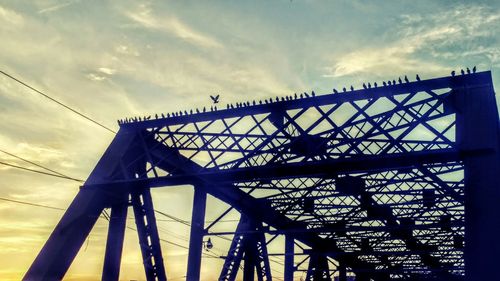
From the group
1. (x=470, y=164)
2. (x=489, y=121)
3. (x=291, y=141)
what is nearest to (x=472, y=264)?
(x=470, y=164)

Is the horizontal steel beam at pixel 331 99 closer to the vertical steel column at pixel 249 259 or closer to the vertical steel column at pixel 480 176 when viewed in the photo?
the vertical steel column at pixel 480 176

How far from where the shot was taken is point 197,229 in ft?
46.8

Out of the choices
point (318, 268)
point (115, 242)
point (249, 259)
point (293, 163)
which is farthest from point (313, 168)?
point (318, 268)

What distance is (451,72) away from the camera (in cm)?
1116

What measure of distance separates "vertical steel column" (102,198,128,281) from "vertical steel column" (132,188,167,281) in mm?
475

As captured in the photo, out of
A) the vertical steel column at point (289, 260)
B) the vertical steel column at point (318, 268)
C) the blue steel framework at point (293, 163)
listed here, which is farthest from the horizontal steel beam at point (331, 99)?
the vertical steel column at point (318, 268)

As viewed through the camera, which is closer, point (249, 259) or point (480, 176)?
point (480, 176)

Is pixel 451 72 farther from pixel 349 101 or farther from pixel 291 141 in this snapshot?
pixel 291 141

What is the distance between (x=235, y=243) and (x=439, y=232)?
12.9 m

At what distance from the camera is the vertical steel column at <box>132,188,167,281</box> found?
42.7 ft

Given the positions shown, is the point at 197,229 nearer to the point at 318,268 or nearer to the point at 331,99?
the point at 331,99

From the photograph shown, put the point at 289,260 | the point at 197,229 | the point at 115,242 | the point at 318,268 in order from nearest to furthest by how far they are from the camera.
A: the point at 115,242, the point at 197,229, the point at 289,260, the point at 318,268

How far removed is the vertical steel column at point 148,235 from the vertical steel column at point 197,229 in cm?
108

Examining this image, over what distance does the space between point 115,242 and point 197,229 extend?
8.62ft
